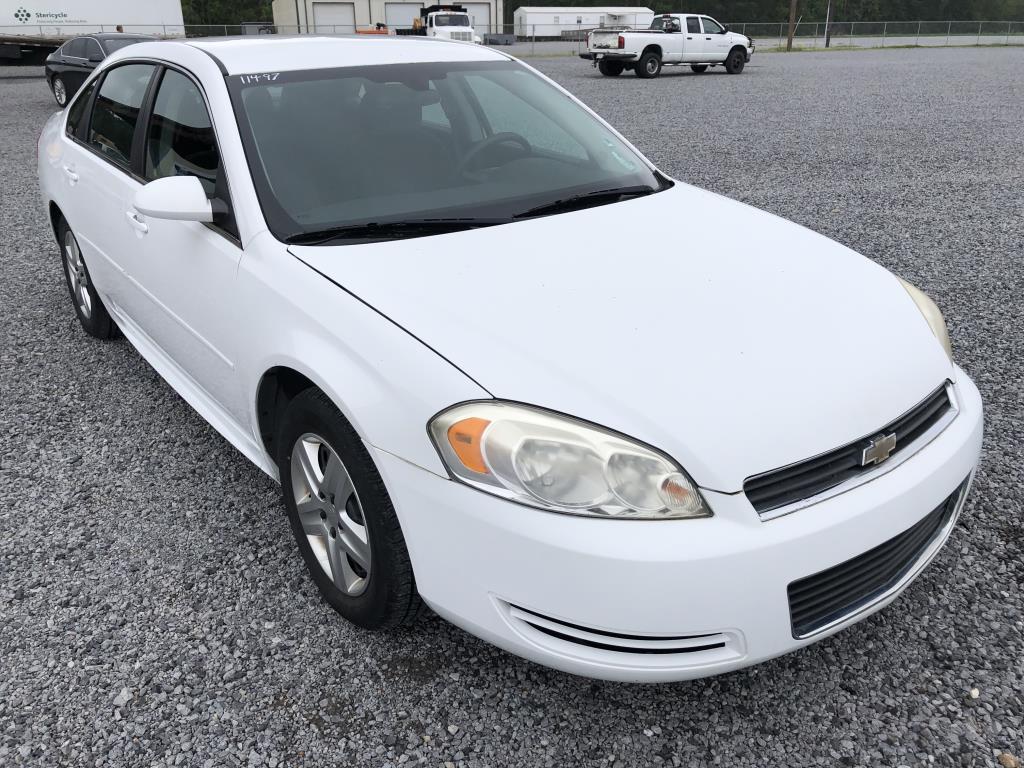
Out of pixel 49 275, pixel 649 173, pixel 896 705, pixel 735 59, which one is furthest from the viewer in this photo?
pixel 735 59

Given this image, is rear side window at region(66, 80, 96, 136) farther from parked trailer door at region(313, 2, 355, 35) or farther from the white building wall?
parked trailer door at region(313, 2, 355, 35)

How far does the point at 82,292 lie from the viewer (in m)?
4.45

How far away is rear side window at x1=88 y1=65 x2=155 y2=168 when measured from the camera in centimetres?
345

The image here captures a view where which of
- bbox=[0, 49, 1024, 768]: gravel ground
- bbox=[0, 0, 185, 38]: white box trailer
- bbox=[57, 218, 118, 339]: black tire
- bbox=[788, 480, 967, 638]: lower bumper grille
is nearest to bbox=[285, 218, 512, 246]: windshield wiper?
bbox=[0, 49, 1024, 768]: gravel ground

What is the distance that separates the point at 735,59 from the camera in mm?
23188

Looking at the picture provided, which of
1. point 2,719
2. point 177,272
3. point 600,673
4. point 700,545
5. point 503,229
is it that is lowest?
point 2,719

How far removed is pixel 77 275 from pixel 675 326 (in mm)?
3624

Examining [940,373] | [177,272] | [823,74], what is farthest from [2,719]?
[823,74]

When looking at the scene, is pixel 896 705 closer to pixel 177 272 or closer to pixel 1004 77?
pixel 177 272

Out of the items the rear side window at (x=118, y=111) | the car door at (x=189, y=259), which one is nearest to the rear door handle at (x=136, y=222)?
the car door at (x=189, y=259)

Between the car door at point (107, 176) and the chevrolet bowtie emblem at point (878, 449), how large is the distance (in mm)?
2796

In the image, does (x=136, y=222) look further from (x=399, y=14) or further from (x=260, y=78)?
(x=399, y=14)

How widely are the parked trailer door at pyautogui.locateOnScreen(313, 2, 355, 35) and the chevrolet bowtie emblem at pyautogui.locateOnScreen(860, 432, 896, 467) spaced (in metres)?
50.3

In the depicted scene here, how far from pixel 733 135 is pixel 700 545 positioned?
1081cm
